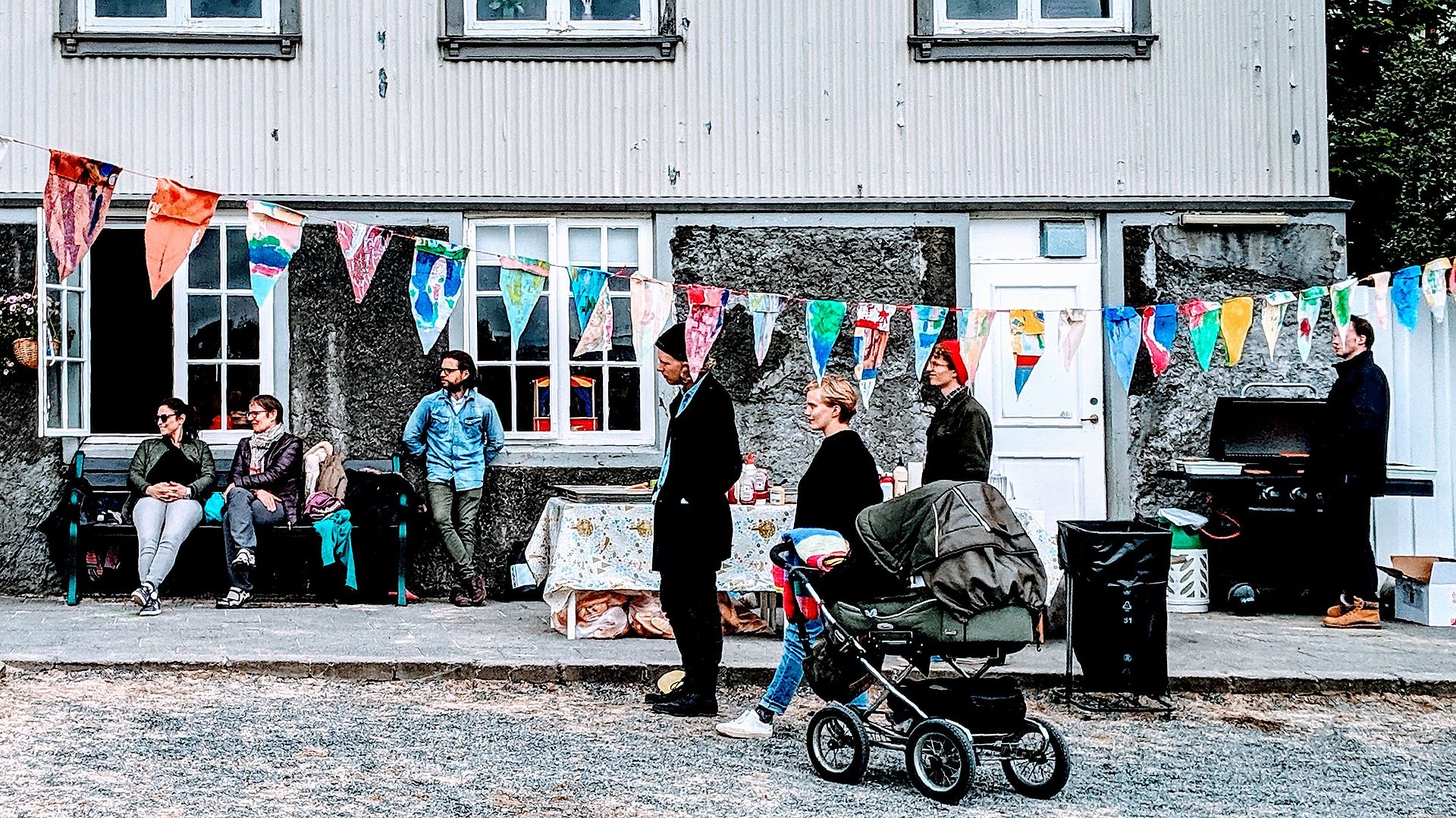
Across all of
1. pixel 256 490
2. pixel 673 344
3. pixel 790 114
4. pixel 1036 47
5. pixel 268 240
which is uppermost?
pixel 1036 47

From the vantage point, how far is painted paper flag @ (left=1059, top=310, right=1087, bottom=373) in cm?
1047

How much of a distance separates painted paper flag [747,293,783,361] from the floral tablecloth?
163 cm

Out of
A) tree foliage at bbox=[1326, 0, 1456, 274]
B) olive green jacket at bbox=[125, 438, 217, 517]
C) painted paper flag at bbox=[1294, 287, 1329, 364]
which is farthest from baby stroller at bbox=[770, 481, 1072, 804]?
tree foliage at bbox=[1326, 0, 1456, 274]

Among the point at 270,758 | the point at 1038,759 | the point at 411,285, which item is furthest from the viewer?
the point at 411,285

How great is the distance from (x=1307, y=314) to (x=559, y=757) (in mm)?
6346

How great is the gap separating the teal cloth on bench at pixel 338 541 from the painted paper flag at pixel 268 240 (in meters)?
1.99

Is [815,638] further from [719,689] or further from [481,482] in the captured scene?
[481,482]

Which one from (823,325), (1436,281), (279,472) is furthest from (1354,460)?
(279,472)

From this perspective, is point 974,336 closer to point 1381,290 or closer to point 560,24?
point 1381,290

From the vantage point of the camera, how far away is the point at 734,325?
11258 millimetres

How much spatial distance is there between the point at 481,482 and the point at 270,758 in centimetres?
469

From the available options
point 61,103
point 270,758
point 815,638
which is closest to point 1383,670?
point 815,638

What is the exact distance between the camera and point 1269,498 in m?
10.6

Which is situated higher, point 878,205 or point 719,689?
point 878,205
